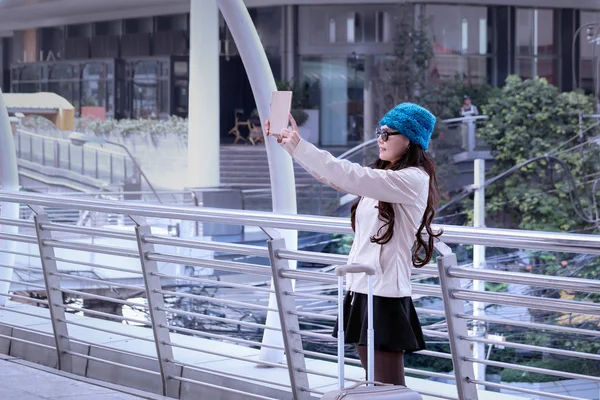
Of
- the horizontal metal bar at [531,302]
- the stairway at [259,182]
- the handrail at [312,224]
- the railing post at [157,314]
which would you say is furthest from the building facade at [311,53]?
the horizontal metal bar at [531,302]

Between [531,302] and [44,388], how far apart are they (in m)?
3.02

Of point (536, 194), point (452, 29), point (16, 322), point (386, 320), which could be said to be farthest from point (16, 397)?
point (452, 29)

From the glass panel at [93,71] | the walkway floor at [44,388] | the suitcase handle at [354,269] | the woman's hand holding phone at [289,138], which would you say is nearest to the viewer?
the suitcase handle at [354,269]

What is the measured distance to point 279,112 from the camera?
346 cm

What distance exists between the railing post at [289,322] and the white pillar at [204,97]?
926 inches

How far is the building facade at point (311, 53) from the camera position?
30391 millimetres

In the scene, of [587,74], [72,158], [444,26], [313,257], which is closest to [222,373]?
[313,257]

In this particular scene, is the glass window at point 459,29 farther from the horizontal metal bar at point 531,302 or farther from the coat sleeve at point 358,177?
the coat sleeve at point 358,177

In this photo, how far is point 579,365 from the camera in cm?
1750

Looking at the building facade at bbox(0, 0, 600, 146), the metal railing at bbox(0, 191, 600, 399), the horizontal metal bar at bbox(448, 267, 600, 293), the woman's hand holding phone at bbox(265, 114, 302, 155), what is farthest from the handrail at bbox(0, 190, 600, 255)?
the building facade at bbox(0, 0, 600, 146)

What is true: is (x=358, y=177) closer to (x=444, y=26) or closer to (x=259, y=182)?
(x=259, y=182)

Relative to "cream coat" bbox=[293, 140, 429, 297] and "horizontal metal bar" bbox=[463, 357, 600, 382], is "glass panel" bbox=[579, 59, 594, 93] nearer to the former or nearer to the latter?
"horizontal metal bar" bbox=[463, 357, 600, 382]

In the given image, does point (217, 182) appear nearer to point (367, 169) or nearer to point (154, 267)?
point (154, 267)

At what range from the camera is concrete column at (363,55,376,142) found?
99.3 ft
